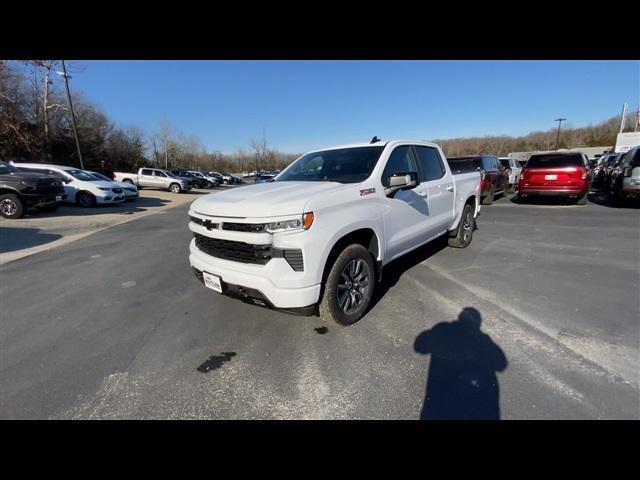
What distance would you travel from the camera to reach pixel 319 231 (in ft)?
8.67

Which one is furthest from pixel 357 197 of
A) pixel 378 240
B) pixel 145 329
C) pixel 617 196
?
pixel 617 196

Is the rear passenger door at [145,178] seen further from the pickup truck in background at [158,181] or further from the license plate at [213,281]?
the license plate at [213,281]

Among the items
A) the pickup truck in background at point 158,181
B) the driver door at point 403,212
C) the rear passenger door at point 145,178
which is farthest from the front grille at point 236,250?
the rear passenger door at point 145,178

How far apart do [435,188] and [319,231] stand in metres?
2.66

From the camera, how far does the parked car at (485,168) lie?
36.2 feet

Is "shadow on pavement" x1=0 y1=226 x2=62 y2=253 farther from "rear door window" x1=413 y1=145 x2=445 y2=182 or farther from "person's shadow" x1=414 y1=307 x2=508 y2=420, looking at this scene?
"person's shadow" x1=414 y1=307 x2=508 y2=420

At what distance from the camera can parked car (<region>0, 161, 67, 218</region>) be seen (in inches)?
372

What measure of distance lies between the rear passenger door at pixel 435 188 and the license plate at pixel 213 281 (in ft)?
9.57

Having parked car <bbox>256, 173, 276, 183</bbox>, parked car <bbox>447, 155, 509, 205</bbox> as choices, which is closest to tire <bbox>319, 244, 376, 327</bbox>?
parked car <bbox>256, 173, 276, 183</bbox>

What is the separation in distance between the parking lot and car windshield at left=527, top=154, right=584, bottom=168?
6443 millimetres

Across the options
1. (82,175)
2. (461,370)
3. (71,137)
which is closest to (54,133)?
(71,137)

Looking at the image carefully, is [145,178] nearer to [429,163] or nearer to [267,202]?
[429,163]
